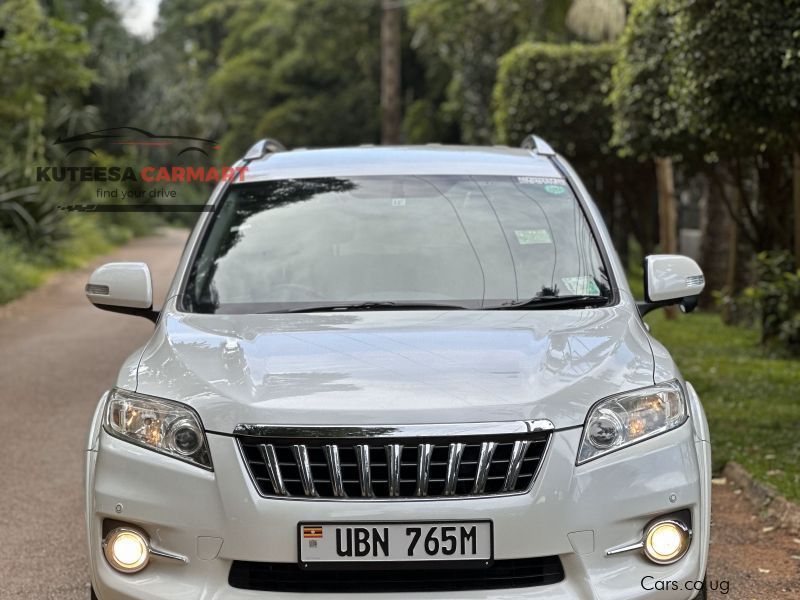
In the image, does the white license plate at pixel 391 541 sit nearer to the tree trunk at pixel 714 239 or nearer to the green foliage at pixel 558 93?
the tree trunk at pixel 714 239

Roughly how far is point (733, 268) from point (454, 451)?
546 inches

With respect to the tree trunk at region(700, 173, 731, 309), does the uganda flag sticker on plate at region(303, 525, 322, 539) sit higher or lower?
higher

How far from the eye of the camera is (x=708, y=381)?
32.8 ft

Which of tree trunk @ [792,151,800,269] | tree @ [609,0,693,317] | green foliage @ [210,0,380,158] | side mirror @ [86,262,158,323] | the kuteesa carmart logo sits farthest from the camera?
green foliage @ [210,0,380,158]

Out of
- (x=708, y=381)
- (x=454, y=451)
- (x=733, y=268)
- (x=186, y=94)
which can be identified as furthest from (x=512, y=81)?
(x=186, y=94)

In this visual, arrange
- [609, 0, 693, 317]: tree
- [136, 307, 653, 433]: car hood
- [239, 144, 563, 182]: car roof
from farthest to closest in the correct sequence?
[609, 0, 693, 317]: tree
[239, 144, 563, 182]: car roof
[136, 307, 653, 433]: car hood

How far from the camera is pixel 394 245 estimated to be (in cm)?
467

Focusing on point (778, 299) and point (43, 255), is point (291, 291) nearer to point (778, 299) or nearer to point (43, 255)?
point (778, 299)

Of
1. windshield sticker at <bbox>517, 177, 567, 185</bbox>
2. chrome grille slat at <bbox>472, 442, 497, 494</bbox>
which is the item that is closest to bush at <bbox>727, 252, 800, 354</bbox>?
windshield sticker at <bbox>517, 177, 567, 185</bbox>

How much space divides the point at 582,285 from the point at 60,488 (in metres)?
3.46

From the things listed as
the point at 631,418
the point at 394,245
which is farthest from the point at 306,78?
the point at 631,418

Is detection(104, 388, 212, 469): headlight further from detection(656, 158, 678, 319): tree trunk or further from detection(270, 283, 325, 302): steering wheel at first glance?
detection(656, 158, 678, 319): tree trunk

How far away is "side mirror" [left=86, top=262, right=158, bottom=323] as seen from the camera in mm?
4531

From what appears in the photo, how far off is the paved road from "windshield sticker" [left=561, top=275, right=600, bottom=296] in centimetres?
127
